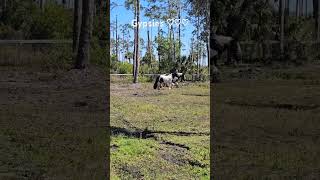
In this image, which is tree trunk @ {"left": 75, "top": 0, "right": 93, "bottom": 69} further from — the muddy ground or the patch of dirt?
the patch of dirt

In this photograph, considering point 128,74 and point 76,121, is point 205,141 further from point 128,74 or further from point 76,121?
point 76,121

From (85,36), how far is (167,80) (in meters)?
1.16

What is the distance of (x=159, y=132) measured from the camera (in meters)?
4.65

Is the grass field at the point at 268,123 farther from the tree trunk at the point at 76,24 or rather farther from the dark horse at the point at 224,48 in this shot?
the tree trunk at the point at 76,24

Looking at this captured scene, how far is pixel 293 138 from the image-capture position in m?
5.57

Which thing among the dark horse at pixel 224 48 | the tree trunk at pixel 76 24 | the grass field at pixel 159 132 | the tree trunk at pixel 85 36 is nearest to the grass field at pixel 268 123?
the dark horse at pixel 224 48

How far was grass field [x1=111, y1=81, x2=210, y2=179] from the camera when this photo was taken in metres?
4.45

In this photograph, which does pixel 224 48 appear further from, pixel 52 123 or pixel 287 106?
pixel 52 123

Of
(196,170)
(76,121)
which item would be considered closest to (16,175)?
(76,121)

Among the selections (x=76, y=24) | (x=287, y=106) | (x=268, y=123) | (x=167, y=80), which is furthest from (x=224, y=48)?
(x=76, y=24)

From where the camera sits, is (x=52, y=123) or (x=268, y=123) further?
(x=268, y=123)

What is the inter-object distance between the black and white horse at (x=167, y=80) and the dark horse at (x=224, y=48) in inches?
24.7

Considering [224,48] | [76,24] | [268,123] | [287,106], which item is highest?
[76,24]

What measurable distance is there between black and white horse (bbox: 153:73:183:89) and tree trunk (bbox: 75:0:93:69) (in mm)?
949
